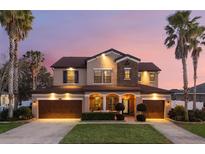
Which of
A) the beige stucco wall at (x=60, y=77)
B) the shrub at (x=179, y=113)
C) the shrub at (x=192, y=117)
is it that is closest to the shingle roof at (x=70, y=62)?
the beige stucco wall at (x=60, y=77)

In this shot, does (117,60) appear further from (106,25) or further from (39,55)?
(39,55)

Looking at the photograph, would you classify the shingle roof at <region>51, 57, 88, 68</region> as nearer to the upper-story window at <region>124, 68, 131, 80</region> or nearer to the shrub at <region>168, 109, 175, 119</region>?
the upper-story window at <region>124, 68, 131, 80</region>

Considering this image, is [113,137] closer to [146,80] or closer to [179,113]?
[179,113]

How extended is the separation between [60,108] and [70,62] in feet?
18.6

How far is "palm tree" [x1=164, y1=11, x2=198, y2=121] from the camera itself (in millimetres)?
29594

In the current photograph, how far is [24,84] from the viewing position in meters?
57.5

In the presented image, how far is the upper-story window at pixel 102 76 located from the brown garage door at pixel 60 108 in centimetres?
309

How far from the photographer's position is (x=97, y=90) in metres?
33.5

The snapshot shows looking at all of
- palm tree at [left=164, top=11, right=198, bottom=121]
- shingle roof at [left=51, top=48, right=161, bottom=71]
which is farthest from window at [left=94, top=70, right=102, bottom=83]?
palm tree at [left=164, top=11, right=198, bottom=121]

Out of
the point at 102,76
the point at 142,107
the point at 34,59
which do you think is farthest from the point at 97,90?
the point at 34,59

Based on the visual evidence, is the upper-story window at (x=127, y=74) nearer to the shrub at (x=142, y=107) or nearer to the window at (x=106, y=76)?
the window at (x=106, y=76)

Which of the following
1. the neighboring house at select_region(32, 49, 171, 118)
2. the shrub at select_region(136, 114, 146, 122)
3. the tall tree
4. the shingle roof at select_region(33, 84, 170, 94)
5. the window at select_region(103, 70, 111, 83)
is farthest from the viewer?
the window at select_region(103, 70, 111, 83)
